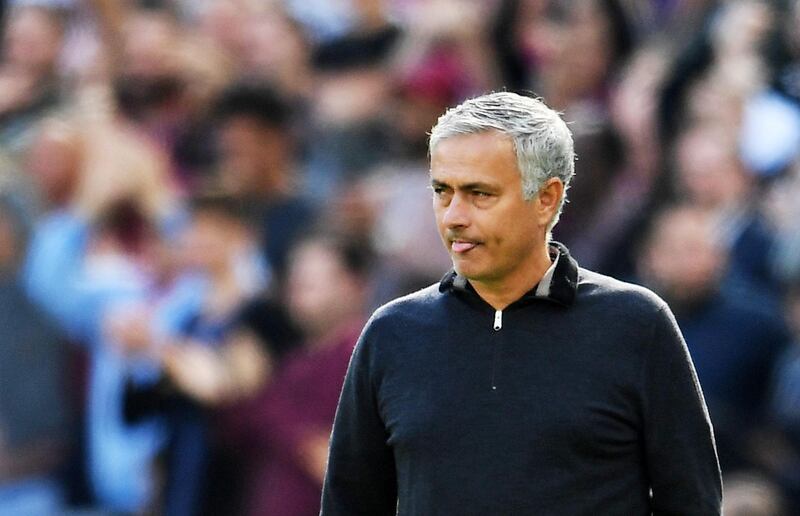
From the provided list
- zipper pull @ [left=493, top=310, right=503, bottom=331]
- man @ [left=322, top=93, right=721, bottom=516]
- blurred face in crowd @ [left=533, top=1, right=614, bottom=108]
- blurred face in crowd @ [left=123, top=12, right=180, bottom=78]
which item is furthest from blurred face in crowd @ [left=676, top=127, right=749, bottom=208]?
zipper pull @ [left=493, top=310, right=503, bottom=331]


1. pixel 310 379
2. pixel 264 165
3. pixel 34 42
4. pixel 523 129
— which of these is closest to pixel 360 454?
pixel 523 129

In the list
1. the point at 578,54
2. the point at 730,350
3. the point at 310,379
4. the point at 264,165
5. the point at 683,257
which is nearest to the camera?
the point at 730,350

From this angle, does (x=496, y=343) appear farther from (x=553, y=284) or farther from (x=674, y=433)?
(x=674, y=433)

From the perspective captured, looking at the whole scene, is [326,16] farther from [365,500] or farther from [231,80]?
[365,500]

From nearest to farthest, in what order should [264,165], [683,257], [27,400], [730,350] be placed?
[730,350] < [683,257] < [264,165] < [27,400]

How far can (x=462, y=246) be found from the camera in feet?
8.05

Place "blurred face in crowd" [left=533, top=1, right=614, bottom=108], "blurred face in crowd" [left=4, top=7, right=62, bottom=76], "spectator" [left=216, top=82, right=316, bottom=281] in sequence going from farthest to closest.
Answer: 1. "blurred face in crowd" [left=4, top=7, right=62, bottom=76]
2. "spectator" [left=216, top=82, right=316, bottom=281]
3. "blurred face in crowd" [left=533, top=1, right=614, bottom=108]

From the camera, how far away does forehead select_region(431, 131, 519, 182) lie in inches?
96.9

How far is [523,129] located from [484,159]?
80 mm

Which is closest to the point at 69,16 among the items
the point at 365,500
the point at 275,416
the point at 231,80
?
the point at 231,80

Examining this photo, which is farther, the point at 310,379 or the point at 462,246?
the point at 310,379

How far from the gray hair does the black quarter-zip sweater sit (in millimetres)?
157

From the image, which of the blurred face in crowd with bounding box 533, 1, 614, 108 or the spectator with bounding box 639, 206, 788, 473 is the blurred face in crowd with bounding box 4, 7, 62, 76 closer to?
the blurred face in crowd with bounding box 533, 1, 614, 108

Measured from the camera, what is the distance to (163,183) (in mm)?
7504
